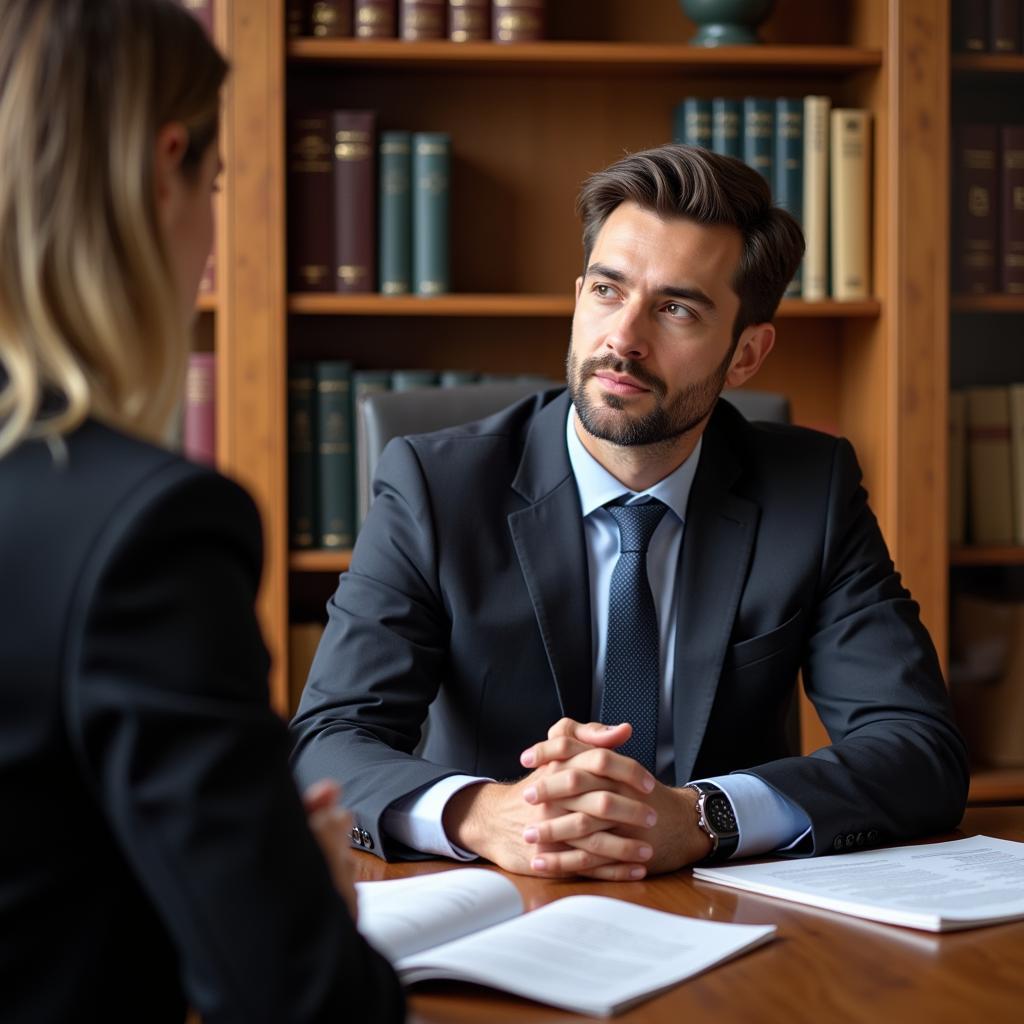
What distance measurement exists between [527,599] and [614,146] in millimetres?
1541

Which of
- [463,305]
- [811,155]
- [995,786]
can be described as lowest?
[995,786]

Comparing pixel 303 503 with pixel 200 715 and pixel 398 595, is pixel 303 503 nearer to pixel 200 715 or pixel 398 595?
pixel 398 595

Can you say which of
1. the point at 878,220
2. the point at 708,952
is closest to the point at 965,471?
the point at 878,220

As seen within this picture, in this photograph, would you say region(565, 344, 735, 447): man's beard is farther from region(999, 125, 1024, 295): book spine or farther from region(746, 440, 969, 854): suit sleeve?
region(999, 125, 1024, 295): book spine

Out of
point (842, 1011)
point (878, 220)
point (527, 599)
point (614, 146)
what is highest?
point (614, 146)

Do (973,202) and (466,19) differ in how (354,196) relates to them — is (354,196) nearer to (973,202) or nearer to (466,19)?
(466,19)

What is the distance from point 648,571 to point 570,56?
1354 millimetres

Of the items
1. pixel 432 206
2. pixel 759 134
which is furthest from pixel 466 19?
pixel 759 134

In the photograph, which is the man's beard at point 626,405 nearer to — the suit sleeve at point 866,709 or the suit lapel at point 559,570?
the suit lapel at point 559,570

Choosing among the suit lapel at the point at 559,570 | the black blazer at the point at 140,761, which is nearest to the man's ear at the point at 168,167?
the black blazer at the point at 140,761

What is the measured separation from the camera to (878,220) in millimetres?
2764

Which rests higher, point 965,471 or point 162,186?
point 162,186

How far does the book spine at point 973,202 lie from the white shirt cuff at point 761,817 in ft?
5.59

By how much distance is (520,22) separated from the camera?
8.87 ft
